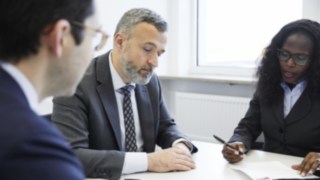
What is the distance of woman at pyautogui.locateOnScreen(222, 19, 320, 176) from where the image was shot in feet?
6.50

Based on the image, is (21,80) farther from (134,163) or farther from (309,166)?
(309,166)

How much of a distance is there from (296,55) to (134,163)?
3.49 feet

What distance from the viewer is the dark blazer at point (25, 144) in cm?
58

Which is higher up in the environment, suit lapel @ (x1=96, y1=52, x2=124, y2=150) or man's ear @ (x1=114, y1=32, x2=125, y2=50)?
man's ear @ (x1=114, y1=32, x2=125, y2=50)

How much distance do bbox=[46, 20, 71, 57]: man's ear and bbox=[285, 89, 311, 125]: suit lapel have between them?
1.57 meters

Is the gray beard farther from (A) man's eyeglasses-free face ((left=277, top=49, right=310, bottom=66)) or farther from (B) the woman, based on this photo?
(A) man's eyeglasses-free face ((left=277, top=49, right=310, bottom=66))

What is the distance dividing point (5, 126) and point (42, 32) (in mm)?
173

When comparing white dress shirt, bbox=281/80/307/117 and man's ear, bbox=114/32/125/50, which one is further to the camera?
white dress shirt, bbox=281/80/307/117

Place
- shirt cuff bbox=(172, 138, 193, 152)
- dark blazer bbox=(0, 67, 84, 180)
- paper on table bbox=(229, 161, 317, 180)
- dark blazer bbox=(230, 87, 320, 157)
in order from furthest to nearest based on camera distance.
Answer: dark blazer bbox=(230, 87, 320, 157)
shirt cuff bbox=(172, 138, 193, 152)
paper on table bbox=(229, 161, 317, 180)
dark blazer bbox=(0, 67, 84, 180)

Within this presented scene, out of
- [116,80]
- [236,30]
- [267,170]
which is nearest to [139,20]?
[116,80]

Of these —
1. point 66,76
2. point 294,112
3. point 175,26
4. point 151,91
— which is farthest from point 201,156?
point 175,26

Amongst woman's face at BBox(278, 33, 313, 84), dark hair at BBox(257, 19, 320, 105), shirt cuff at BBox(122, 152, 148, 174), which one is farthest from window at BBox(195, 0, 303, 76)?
shirt cuff at BBox(122, 152, 148, 174)

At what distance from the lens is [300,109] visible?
6.59 feet

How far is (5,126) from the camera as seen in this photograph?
597mm
